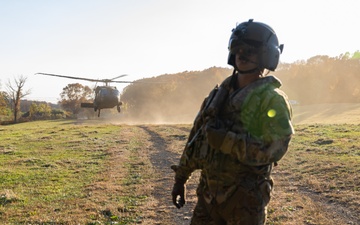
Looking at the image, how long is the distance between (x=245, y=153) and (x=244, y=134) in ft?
0.57

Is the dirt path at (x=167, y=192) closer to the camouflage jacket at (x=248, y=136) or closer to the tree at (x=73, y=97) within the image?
the camouflage jacket at (x=248, y=136)

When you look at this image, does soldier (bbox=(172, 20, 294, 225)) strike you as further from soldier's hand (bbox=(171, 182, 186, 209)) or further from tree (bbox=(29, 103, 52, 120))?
tree (bbox=(29, 103, 52, 120))

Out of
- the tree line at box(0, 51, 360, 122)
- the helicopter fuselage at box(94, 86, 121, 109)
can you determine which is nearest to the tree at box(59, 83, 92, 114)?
the tree line at box(0, 51, 360, 122)

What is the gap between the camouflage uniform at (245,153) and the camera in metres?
2.94

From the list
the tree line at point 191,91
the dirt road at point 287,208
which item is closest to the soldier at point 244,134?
the dirt road at point 287,208

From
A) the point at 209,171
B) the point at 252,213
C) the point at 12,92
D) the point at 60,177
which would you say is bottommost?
the point at 60,177

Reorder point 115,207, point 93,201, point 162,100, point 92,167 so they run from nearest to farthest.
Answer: point 115,207, point 93,201, point 92,167, point 162,100

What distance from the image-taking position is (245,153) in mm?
2951

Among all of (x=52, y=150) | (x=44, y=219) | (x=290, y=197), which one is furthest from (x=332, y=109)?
(x=44, y=219)

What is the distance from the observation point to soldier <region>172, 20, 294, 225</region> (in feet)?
9.70

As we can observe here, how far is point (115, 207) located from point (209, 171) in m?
7.64

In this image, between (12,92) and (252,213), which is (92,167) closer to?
(252,213)

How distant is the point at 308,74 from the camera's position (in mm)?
80750

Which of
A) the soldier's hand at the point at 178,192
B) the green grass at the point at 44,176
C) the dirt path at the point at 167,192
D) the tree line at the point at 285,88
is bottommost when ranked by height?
the green grass at the point at 44,176
